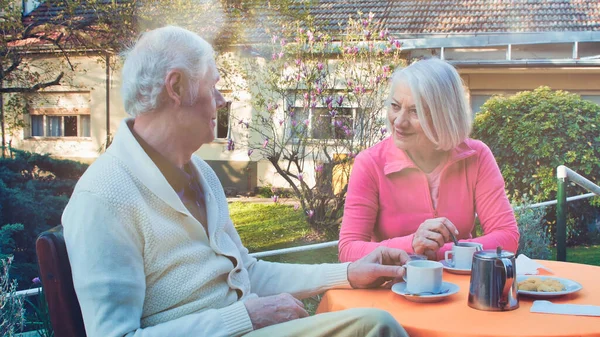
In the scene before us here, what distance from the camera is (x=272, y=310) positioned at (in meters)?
1.59

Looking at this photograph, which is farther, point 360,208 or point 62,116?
point 62,116

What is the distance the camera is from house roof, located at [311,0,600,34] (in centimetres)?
1224

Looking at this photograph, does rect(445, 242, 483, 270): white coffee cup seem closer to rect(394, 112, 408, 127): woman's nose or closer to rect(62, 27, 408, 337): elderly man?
rect(62, 27, 408, 337): elderly man

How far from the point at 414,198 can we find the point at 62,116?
14.8 meters

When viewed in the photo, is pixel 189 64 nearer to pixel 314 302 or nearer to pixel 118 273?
pixel 118 273

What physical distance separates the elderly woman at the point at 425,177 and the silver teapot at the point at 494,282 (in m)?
0.80

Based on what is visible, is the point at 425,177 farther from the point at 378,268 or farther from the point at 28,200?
the point at 28,200

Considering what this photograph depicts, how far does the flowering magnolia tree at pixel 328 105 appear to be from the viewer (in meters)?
7.07

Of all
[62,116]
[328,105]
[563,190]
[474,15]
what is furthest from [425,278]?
[62,116]

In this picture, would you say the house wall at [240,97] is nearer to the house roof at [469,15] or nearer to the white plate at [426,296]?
the house roof at [469,15]

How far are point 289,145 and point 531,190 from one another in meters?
3.19

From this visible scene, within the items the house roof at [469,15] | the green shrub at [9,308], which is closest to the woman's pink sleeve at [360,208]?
the green shrub at [9,308]

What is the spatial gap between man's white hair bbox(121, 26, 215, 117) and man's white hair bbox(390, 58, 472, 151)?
1.12 meters

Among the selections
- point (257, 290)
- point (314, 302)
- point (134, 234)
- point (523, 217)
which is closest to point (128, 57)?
point (134, 234)
